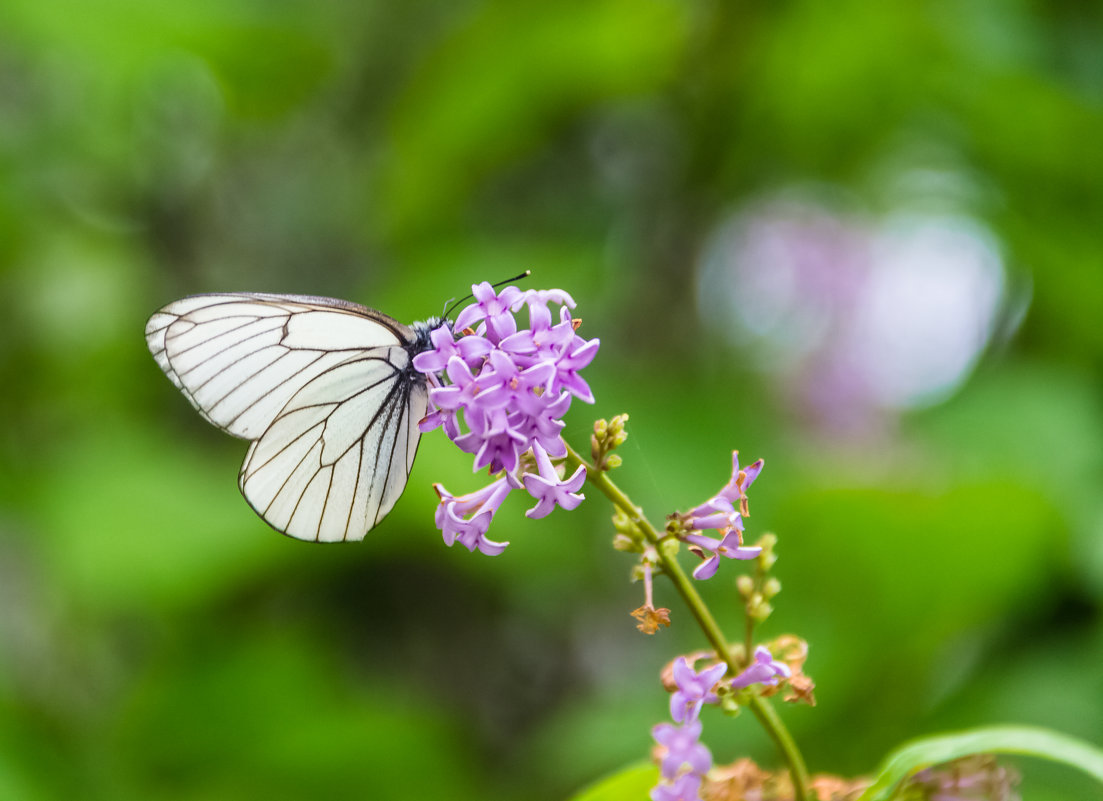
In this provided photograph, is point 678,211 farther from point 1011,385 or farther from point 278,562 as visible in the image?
point 278,562

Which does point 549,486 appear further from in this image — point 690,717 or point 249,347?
point 249,347

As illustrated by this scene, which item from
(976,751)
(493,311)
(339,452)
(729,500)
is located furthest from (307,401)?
(976,751)

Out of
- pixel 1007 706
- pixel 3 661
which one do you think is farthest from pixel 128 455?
pixel 1007 706

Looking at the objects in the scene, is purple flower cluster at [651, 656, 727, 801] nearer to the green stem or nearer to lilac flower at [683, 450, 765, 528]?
the green stem

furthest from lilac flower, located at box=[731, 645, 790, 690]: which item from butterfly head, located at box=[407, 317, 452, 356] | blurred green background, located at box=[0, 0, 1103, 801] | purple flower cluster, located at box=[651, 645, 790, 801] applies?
blurred green background, located at box=[0, 0, 1103, 801]

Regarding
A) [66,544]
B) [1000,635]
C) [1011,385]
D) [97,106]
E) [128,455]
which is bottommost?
[1000,635]

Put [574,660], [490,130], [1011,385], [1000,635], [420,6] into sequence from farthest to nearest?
[420,6]
[574,660]
[490,130]
[1011,385]
[1000,635]

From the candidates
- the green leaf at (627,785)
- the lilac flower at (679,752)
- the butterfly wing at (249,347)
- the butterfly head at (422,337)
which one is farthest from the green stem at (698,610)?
the butterfly wing at (249,347)
